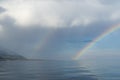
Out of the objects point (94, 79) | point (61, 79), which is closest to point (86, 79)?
point (94, 79)

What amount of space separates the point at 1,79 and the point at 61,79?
18.8 meters

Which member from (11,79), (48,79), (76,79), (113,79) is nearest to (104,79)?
(113,79)

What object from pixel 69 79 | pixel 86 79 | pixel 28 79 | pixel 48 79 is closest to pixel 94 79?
pixel 86 79

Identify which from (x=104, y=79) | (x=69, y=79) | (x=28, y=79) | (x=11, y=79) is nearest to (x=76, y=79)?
(x=69, y=79)

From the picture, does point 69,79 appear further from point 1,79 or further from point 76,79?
point 1,79

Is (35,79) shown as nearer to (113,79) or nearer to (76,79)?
(76,79)

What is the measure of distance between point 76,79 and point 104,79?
29.2ft

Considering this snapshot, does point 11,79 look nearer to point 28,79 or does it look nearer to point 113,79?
point 28,79

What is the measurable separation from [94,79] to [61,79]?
10543 mm

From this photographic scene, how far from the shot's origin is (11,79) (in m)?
81.2

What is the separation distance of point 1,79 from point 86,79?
2696 cm

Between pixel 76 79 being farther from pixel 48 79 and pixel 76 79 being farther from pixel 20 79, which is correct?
pixel 20 79

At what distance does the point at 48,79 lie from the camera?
8175cm

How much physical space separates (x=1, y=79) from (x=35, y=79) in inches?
417
